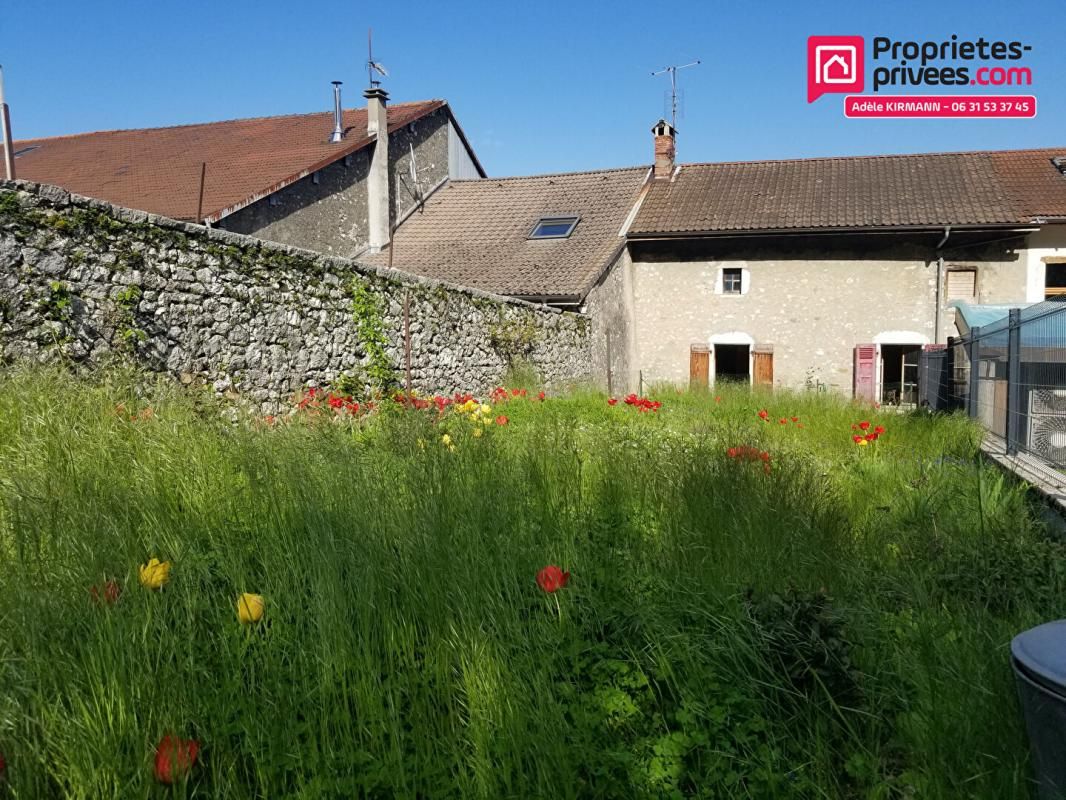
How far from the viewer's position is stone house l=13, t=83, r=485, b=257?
50.4 ft

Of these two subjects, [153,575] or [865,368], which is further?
[865,368]

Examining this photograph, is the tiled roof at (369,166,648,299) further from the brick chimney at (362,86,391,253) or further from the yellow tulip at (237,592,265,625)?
the yellow tulip at (237,592,265,625)

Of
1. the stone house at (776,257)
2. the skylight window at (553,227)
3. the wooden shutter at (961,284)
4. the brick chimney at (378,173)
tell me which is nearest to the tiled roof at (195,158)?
the brick chimney at (378,173)

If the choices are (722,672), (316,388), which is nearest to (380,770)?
(722,672)

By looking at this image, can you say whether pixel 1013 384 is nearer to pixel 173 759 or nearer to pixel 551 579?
pixel 551 579

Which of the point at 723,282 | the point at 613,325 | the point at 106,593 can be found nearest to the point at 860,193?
the point at 723,282

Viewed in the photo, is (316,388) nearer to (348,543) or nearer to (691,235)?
(348,543)

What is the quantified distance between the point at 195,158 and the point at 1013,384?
17.7 meters

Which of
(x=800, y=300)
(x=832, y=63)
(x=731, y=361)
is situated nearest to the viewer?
(x=832, y=63)

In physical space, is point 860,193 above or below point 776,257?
above

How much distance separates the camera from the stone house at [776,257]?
53.5ft

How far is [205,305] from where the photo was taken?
21.3ft

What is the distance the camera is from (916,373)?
17000 millimetres

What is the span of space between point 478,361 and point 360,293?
307 centimetres
